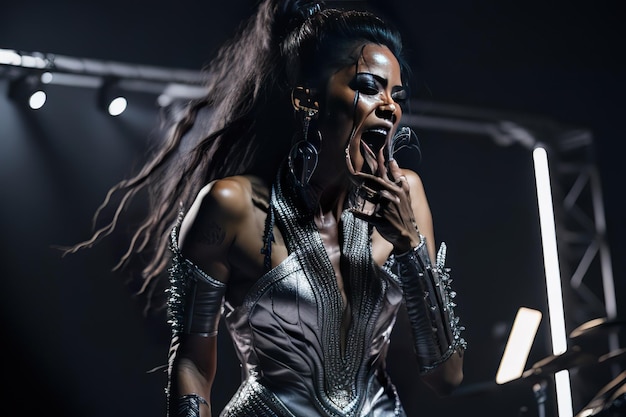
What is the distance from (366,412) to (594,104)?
123 cm

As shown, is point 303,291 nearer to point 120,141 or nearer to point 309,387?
point 309,387

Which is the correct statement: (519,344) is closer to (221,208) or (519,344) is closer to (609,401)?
(609,401)

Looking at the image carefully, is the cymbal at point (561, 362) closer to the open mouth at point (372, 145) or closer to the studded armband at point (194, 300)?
the open mouth at point (372, 145)

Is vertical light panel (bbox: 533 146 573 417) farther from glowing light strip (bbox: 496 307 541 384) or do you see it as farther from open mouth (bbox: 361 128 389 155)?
open mouth (bbox: 361 128 389 155)

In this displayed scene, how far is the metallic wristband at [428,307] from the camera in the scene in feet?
5.45

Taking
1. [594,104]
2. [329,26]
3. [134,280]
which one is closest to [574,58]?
[594,104]

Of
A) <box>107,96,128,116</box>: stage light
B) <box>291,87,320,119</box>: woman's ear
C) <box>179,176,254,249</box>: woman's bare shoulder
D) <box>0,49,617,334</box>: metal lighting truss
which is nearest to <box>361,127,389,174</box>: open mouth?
<box>291,87,320,119</box>: woman's ear

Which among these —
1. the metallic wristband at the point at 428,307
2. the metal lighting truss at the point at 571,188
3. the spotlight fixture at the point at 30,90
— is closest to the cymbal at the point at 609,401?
the metal lighting truss at the point at 571,188

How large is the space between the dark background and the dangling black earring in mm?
314

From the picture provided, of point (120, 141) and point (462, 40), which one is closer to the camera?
point (120, 141)

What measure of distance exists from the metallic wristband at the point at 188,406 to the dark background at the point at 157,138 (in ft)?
0.27

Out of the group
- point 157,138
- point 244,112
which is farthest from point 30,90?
point 244,112

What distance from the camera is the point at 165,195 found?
188 centimetres

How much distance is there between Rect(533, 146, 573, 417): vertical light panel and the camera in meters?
2.15
